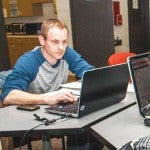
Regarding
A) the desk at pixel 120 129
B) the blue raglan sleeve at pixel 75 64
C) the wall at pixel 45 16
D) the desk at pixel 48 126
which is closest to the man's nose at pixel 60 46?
the blue raglan sleeve at pixel 75 64

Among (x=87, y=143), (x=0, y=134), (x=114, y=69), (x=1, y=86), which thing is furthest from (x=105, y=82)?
(x=1, y=86)

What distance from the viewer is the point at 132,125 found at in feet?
5.10

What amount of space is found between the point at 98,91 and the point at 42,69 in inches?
28.0

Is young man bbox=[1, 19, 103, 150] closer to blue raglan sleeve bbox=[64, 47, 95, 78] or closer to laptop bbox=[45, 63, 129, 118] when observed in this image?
blue raglan sleeve bbox=[64, 47, 95, 78]

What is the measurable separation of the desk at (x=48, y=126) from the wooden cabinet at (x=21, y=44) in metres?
4.58

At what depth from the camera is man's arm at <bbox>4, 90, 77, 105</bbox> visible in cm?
188

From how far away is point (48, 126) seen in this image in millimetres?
1594

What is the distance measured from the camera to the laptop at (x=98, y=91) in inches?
63.8

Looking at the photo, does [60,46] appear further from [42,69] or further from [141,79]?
[141,79]

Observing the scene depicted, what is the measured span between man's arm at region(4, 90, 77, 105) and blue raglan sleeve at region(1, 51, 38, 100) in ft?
0.21

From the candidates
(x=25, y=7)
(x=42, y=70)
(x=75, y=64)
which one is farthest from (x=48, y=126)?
(x=25, y=7)

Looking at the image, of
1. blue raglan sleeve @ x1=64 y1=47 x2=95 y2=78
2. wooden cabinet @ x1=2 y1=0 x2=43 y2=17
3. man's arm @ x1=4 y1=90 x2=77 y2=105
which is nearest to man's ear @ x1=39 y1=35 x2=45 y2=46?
blue raglan sleeve @ x1=64 y1=47 x2=95 y2=78

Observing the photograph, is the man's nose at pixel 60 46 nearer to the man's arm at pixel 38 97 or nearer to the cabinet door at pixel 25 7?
the man's arm at pixel 38 97

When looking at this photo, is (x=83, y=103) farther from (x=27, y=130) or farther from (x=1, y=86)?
(x=1, y=86)
